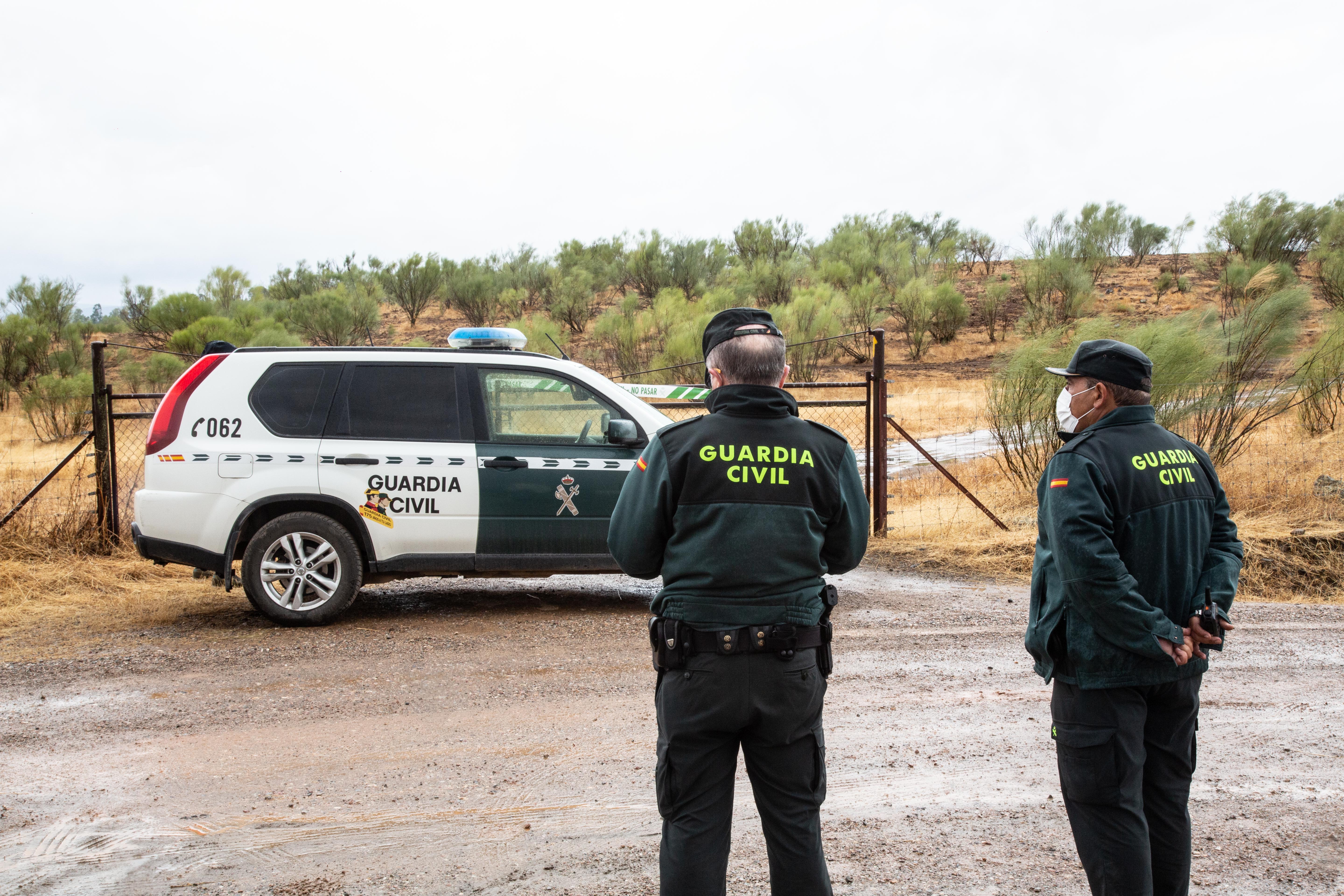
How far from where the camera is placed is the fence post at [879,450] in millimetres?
10188

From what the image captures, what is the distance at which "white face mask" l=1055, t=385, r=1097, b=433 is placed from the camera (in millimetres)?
3035

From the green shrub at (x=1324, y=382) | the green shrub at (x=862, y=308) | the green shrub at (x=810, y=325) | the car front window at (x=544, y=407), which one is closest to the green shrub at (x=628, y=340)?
the green shrub at (x=810, y=325)

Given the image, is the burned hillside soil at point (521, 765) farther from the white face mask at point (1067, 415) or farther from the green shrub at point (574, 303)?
the green shrub at point (574, 303)

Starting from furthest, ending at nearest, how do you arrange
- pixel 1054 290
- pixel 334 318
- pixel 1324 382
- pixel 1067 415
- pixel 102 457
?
1. pixel 1054 290
2. pixel 334 318
3. pixel 1324 382
4. pixel 102 457
5. pixel 1067 415

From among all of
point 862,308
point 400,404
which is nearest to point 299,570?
point 400,404

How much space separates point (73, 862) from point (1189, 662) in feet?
12.1

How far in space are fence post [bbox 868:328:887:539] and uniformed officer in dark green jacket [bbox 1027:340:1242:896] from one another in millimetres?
7286

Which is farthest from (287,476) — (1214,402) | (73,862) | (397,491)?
(1214,402)

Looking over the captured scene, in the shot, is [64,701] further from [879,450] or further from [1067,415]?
[879,450]

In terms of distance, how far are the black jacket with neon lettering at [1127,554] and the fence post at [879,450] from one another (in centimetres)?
731

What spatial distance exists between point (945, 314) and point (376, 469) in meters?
31.0

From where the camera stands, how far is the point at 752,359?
262 centimetres

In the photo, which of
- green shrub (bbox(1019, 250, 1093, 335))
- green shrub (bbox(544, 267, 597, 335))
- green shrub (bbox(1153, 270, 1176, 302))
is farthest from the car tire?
green shrub (bbox(1153, 270, 1176, 302))

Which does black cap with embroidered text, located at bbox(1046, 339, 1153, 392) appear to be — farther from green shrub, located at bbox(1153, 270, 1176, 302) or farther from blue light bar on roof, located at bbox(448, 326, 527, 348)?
green shrub, located at bbox(1153, 270, 1176, 302)
